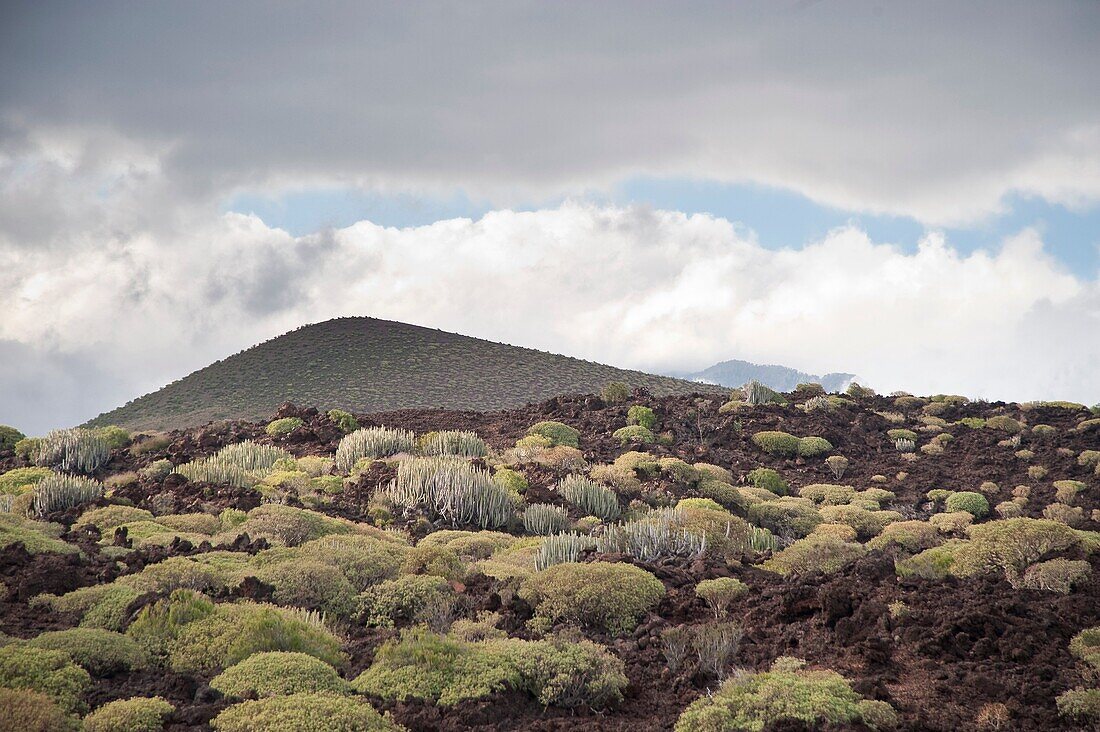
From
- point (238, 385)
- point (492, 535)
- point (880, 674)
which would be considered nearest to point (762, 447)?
point (492, 535)

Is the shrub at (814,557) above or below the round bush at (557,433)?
below

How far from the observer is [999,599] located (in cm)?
928

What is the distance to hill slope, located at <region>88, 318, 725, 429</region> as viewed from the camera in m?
38.8

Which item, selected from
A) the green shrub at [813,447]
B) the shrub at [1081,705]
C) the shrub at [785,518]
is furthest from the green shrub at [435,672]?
the green shrub at [813,447]

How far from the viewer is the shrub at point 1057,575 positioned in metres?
10.0

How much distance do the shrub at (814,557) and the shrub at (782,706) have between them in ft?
13.1

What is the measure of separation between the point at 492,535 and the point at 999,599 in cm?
733

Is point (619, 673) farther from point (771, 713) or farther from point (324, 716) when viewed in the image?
point (324, 716)

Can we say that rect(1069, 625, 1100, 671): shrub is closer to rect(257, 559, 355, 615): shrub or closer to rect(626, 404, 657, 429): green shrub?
rect(257, 559, 355, 615): shrub

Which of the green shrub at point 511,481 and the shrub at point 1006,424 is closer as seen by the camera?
the green shrub at point 511,481

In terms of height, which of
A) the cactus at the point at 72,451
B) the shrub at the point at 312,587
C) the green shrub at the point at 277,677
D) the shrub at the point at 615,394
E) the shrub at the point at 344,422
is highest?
the shrub at the point at 615,394

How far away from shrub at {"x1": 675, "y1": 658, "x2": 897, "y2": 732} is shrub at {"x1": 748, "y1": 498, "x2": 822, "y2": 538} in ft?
30.8

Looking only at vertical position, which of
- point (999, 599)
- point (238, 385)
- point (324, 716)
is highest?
point (238, 385)

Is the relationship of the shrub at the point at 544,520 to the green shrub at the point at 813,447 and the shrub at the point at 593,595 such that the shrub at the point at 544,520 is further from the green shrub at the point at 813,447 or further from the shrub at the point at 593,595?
the green shrub at the point at 813,447
